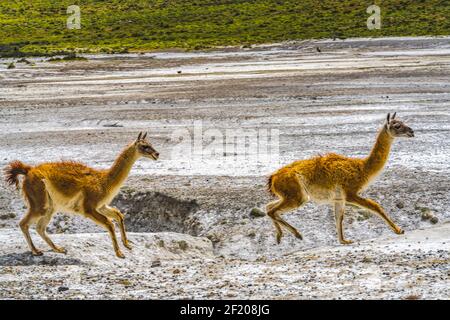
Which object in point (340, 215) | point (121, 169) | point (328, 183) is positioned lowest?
point (340, 215)

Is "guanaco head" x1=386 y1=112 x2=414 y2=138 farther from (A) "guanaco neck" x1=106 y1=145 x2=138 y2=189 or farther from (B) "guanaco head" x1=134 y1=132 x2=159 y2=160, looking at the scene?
(A) "guanaco neck" x1=106 y1=145 x2=138 y2=189

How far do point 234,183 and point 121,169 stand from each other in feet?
14.6

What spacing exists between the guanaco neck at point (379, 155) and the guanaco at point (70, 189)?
8.89ft

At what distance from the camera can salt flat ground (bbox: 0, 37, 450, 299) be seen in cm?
974

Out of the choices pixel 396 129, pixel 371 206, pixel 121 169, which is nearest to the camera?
pixel 371 206

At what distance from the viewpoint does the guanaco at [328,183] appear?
11477 millimetres

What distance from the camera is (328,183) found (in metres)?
11.5

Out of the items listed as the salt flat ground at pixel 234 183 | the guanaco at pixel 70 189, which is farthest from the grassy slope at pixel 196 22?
the guanaco at pixel 70 189

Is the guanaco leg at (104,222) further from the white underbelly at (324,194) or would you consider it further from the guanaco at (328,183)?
the white underbelly at (324,194)

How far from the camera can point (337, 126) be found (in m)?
22.3

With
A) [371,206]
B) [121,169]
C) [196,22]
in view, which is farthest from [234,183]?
[196,22]

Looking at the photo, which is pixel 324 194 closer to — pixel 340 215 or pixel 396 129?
pixel 340 215
